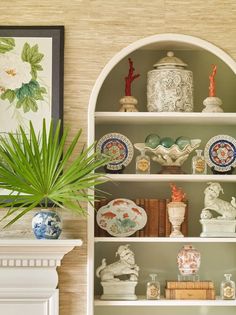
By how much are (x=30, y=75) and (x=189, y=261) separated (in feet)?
3.94

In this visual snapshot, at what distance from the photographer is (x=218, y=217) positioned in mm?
4348

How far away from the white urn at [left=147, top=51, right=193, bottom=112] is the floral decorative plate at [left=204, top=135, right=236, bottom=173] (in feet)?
0.68

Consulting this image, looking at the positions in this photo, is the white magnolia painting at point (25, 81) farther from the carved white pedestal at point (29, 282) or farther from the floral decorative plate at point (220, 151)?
the floral decorative plate at point (220, 151)

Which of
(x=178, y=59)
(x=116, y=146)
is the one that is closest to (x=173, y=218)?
(x=116, y=146)

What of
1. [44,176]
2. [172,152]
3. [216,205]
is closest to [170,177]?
[172,152]

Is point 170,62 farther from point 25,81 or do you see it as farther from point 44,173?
point 44,173

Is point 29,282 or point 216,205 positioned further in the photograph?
point 216,205

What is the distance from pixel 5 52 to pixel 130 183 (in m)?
0.95

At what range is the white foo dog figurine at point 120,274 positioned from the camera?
4.28 metres

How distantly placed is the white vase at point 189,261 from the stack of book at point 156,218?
0.32 feet

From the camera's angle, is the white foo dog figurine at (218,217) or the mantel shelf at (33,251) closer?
the mantel shelf at (33,251)

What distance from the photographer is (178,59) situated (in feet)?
14.4

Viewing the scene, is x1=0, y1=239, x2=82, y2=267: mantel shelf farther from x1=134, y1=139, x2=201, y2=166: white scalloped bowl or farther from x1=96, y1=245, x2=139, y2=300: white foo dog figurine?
x1=134, y1=139, x2=201, y2=166: white scalloped bowl

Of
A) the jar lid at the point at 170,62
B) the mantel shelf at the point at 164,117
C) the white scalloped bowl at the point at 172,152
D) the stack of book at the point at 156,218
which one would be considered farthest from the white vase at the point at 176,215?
the jar lid at the point at 170,62
